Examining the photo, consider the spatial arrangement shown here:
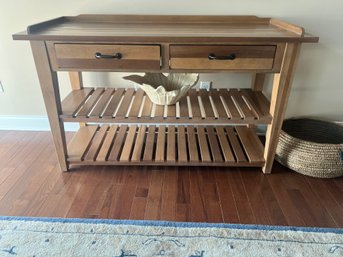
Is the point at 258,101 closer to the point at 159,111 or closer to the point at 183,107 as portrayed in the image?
the point at 183,107

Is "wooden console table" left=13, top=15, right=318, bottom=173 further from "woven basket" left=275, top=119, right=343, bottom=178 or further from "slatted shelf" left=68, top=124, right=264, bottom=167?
"woven basket" left=275, top=119, right=343, bottom=178

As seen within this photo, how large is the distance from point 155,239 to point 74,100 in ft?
3.00

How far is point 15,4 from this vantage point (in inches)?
63.0

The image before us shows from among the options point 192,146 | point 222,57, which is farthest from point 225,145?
point 222,57

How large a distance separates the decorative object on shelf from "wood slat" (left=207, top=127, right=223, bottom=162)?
15.4 inches

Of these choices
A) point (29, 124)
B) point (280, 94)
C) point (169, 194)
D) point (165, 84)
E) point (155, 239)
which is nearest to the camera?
point (155, 239)

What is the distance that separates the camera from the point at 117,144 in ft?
5.63

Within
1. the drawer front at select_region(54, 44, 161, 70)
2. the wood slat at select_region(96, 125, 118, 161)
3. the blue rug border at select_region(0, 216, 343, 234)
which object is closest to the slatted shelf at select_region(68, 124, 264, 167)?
the wood slat at select_region(96, 125, 118, 161)

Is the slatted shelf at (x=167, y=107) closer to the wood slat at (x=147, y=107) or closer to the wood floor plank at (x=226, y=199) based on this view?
the wood slat at (x=147, y=107)

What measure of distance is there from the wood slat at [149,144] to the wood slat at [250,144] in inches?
23.0

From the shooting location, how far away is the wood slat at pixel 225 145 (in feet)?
5.19

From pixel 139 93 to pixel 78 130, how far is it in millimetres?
561

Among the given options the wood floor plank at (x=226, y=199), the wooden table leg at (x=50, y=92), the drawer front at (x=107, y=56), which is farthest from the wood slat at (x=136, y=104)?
the wood floor plank at (x=226, y=199)

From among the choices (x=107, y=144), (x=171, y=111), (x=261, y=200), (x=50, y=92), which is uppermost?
(x=50, y=92)
